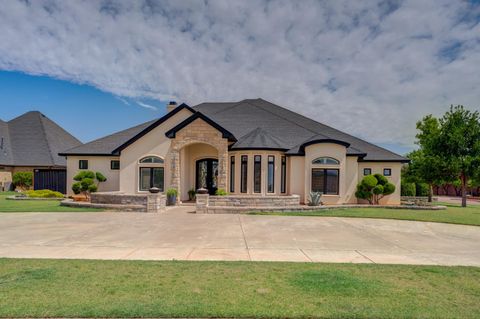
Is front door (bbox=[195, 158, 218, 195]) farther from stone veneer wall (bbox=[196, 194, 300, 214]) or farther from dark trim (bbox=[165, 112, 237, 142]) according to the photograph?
stone veneer wall (bbox=[196, 194, 300, 214])

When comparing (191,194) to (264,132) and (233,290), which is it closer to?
(264,132)

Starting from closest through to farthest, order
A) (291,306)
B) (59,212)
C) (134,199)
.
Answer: (291,306)
(59,212)
(134,199)

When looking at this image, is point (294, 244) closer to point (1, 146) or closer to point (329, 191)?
point (329, 191)

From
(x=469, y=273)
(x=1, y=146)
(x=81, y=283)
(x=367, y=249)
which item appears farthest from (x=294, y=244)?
(x=1, y=146)

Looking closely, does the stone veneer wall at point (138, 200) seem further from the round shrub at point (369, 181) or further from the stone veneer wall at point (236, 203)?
the round shrub at point (369, 181)

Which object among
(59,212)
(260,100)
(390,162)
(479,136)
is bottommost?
(59,212)

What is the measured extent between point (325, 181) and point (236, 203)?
268 inches

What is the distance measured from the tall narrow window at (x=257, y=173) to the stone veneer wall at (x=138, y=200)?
5596mm

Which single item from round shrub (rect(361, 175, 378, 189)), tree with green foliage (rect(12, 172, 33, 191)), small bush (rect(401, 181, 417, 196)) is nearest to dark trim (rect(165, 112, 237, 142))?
round shrub (rect(361, 175, 378, 189))

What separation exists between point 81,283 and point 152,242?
350 centimetres

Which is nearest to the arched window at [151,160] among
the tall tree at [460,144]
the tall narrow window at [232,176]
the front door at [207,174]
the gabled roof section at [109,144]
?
the gabled roof section at [109,144]

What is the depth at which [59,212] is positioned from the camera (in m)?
14.6

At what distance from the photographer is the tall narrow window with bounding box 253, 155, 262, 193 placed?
1850 cm

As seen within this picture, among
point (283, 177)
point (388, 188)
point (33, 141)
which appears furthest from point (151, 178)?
point (33, 141)
